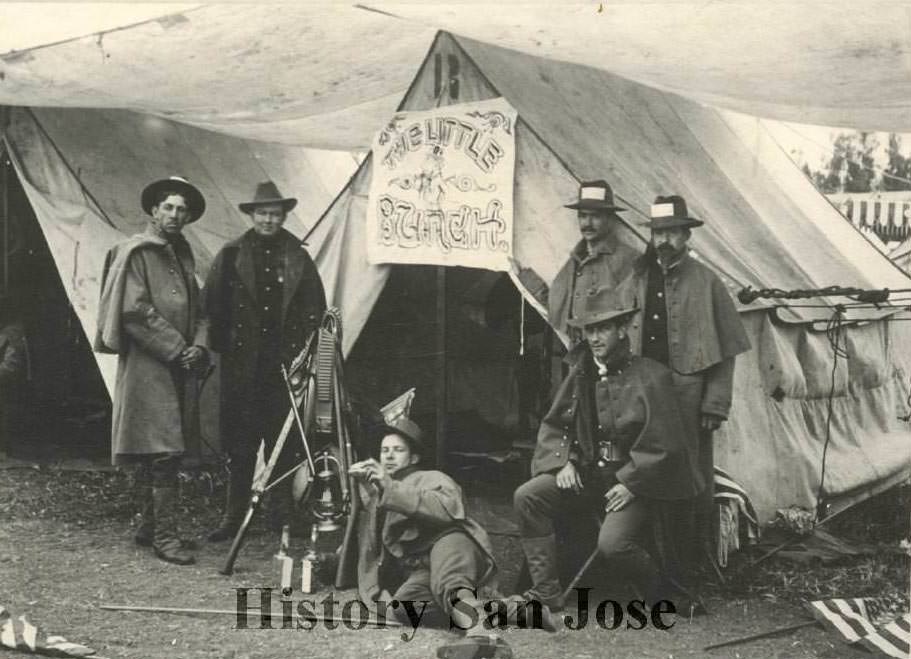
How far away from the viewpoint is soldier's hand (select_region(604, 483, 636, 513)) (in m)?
4.25

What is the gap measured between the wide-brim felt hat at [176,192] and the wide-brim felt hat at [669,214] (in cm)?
213

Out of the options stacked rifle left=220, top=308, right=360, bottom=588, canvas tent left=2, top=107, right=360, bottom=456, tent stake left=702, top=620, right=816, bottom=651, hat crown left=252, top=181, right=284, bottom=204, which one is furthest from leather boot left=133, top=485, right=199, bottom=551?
tent stake left=702, top=620, right=816, bottom=651

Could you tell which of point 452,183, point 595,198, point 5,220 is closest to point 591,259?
point 595,198

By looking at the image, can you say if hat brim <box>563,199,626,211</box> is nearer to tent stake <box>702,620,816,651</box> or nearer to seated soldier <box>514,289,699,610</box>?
seated soldier <box>514,289,699,610</box>

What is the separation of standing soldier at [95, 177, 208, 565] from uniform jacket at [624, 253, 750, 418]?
2.10 metres

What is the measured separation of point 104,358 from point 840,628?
12.4 ft

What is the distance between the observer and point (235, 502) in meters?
5.38

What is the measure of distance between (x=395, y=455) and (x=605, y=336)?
94 centimetres

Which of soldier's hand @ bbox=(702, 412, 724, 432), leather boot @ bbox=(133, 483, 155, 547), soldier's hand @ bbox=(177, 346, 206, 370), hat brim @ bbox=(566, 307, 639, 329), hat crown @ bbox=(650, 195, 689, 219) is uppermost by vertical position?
hat crown @ bbox=(650, 195, 689, 219)

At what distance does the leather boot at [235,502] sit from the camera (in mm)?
5340

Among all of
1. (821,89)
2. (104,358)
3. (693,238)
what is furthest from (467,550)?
(104,358)

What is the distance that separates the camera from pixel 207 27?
Answer: 5.03 m

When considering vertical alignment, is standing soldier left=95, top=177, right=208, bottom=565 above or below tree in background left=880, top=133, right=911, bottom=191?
below

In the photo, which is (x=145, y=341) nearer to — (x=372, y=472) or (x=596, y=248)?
(x=372, y=472)
